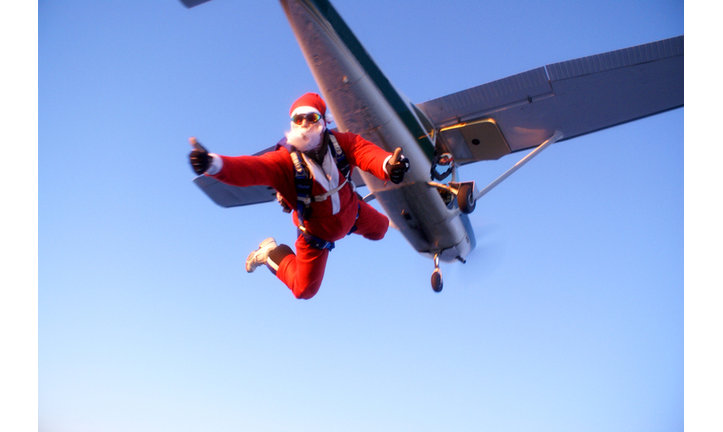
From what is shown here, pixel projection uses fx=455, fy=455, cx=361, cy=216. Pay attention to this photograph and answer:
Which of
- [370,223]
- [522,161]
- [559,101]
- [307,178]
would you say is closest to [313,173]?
[307,178]

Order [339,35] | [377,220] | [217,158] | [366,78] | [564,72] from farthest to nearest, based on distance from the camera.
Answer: [564,72] < [366,78] < [339,35] < [377,220] < [217,158]

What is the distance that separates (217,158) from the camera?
313cm

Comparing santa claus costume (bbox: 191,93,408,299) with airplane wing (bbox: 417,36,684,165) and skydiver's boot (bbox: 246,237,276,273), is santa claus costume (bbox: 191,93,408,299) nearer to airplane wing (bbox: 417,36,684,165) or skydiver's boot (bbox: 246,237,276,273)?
skydiver's boot (bbox: 246,237,276,273)

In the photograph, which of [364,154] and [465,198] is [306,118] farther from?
[465,198]

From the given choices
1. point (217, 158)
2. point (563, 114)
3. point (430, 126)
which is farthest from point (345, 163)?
point (563, 114)

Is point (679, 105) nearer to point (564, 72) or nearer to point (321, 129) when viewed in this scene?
point (564, 72)

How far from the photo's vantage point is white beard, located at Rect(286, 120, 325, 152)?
3.90 m

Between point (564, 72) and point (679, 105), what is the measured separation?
226 cm

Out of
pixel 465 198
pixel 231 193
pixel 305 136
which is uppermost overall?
pixel 305 136

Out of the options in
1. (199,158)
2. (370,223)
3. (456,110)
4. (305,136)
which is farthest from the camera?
(456,110)

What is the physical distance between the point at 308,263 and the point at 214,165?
→ 1.87 m

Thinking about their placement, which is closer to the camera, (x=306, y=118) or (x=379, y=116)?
(x=306, y=118)

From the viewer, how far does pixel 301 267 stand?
479 centimetres

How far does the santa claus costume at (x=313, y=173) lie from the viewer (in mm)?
3562
